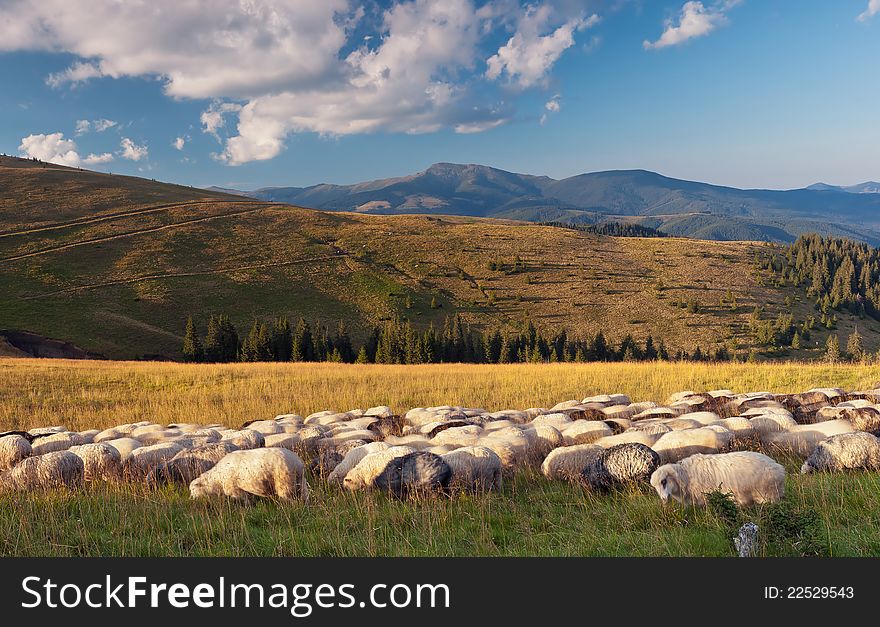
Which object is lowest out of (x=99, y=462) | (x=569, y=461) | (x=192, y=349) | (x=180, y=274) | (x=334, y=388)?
(x=192, y=349)

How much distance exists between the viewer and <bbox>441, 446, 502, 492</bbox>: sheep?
26.9 ft

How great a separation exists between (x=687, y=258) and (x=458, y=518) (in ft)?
470

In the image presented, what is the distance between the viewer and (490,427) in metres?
12.2

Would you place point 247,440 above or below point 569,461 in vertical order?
below

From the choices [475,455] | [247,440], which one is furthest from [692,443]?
[247,440]

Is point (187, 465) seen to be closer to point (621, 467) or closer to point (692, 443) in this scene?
point (621, 467)

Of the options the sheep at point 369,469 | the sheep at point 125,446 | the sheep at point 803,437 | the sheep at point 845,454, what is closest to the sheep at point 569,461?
the sheep at point 369,469

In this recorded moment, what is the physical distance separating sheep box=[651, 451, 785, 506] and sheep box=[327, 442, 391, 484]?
185 inches

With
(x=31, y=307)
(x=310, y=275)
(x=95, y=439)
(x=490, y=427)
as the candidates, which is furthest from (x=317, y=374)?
(x=310, y=275)

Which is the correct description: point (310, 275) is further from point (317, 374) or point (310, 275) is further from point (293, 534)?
point (293, 534)

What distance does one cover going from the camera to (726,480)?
723 cm

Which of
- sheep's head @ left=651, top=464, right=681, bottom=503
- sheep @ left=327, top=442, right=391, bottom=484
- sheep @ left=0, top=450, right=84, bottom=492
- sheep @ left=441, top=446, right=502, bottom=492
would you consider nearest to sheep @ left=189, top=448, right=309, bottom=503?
sheep @ left=327, top=442, right=391, bottom=484

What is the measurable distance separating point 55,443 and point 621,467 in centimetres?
1139

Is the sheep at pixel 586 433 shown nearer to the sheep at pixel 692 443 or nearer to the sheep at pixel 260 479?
the sheep at pixel 692 443
